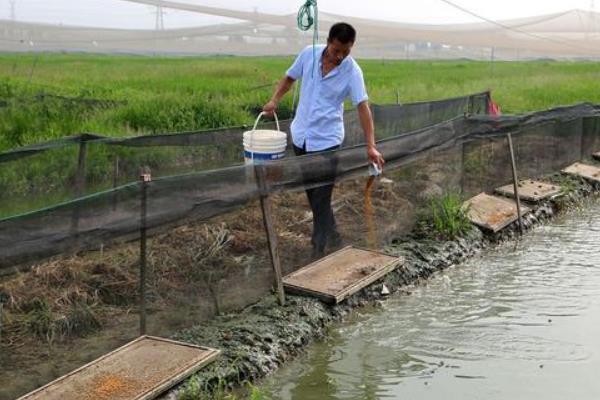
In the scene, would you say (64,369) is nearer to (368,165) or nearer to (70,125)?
(368,165)

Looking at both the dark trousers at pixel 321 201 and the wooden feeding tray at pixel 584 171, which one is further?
the wooden feeding tray at pixel 584 171

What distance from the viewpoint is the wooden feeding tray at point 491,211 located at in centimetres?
631

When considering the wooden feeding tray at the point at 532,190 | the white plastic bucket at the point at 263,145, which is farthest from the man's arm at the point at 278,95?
the wooden feeding tray at the point at 532,190

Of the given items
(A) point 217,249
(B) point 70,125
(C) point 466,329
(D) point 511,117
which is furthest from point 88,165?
(D) point 511,117

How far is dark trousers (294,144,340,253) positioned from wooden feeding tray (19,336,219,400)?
137 centimetres

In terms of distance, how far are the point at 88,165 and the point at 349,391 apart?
2.85 meters

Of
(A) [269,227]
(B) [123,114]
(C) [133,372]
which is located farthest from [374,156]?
(B) [123,114]

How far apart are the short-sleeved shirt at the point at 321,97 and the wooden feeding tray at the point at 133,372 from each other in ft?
5.68

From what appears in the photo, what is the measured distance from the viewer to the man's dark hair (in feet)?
13.9

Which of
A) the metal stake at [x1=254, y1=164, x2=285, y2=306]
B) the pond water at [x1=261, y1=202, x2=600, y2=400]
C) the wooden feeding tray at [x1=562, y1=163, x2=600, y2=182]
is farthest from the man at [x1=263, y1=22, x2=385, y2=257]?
the wooden feeding tray at [x1=562, y1=163, x2=600, y2=182]

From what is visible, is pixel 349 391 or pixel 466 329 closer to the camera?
pixel 349 391

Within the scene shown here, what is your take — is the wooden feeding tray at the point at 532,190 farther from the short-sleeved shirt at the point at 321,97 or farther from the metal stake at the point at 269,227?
the metal stake at the point at 269,227

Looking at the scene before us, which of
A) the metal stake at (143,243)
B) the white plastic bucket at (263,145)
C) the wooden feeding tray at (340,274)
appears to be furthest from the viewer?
the white plastic bucket at (263,145)

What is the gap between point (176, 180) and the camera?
141 inches
